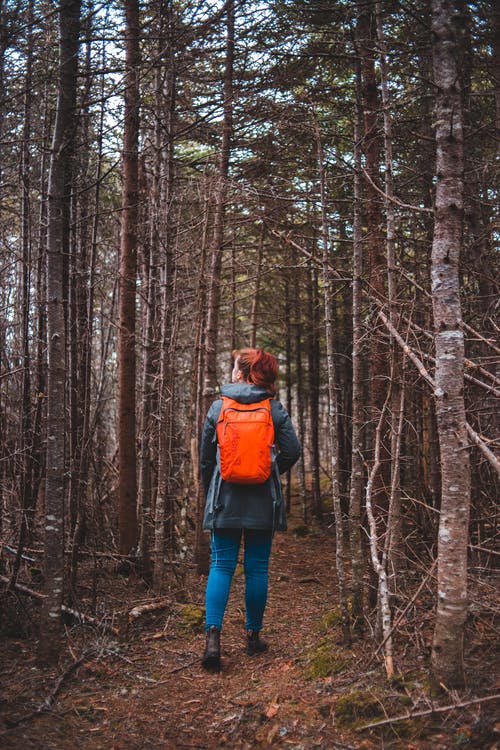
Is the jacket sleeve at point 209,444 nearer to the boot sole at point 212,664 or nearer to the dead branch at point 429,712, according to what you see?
the boot sole at point 212,664

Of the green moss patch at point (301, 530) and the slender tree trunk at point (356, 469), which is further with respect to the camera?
the green moss patch at point (301, 530)

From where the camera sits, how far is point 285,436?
467 centimetres

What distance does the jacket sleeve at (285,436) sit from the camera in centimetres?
464

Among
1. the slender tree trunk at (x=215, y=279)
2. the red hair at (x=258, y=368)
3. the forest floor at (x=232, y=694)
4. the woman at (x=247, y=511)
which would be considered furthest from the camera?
the slender tree trunk at (x=215, y=279)

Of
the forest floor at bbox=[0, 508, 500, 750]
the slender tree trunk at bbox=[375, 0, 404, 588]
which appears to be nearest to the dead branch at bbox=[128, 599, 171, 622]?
the forest floor at bbox=[0, 508, 500, 750]

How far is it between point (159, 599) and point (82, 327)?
121 inches

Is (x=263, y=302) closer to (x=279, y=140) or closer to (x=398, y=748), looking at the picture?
(x=279, y=140)

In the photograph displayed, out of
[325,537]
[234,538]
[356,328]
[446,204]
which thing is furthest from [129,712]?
[325,537]

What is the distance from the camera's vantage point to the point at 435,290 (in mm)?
3131

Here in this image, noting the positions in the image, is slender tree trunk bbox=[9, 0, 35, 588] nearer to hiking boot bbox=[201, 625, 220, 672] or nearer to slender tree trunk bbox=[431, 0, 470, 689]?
Answer: hiking boot bbox=[201, 625, 220, 672]

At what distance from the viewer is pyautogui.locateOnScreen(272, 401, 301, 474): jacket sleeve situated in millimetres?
4645

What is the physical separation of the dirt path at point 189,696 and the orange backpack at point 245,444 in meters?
1.41

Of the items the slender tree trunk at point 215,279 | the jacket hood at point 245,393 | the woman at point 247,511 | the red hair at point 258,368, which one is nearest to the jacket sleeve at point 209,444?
the woman at point 247,511

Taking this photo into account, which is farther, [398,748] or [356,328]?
[356,328]
